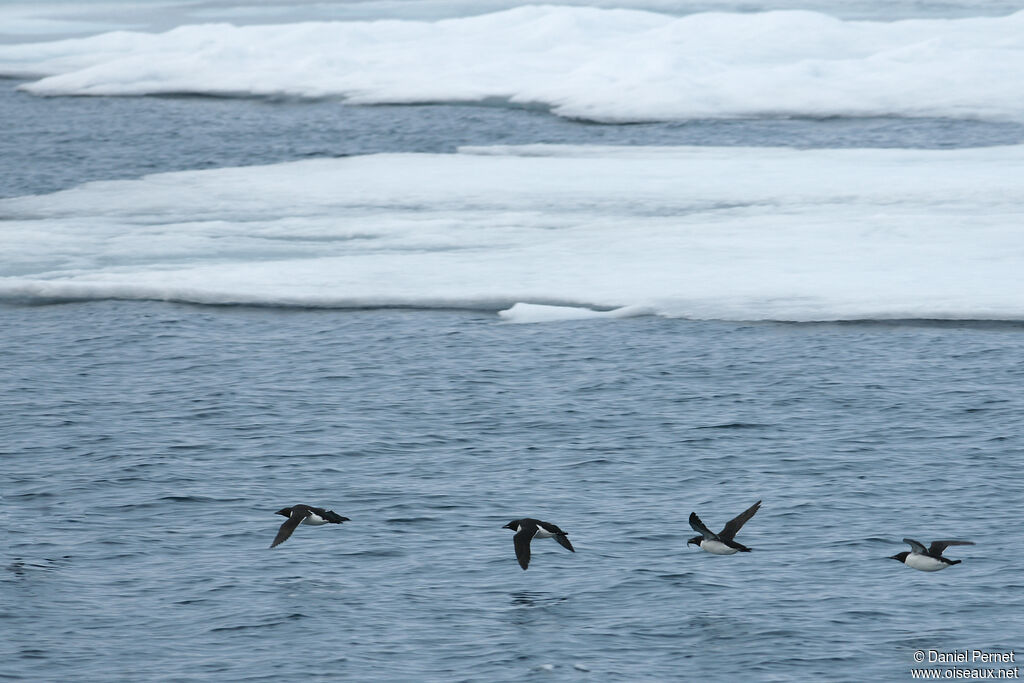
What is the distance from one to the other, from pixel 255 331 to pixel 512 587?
27.4 ft

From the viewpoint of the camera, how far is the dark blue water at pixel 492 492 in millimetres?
9898

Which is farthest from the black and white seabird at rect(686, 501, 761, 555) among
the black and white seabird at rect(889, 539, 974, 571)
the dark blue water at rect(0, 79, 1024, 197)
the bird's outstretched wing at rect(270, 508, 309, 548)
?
the dark blue water at rect(0, 79, 1024, 197)

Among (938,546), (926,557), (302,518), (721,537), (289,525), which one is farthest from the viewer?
(302,518)

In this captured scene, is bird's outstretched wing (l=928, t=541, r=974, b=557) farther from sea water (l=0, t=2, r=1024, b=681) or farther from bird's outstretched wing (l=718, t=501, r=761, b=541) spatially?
bird's outstretched wing (l=718, t=501, r=761, b=541)

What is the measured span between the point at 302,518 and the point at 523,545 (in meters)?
1.76

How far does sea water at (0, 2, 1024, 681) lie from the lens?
33.5 ft

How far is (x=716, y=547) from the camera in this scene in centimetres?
1066

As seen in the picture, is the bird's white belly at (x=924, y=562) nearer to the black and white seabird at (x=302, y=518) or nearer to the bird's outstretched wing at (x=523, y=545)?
the bird's outstretched wing at (x=523, y=545)

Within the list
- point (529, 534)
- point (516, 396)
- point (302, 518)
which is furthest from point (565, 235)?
point (529, 534)

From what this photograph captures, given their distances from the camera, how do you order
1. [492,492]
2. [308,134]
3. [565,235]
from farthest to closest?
[308,134] → [565,235] → [492,492]

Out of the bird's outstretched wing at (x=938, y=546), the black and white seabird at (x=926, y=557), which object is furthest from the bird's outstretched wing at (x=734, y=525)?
the bird's outstretched wing at (x=938, y=546)

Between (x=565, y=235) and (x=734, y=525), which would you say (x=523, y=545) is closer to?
(x=734, y=525)

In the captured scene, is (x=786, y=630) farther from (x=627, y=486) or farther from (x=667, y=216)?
(x=667, y=216)

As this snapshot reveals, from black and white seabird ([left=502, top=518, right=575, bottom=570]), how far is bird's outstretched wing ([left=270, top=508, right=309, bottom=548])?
1.54 m
